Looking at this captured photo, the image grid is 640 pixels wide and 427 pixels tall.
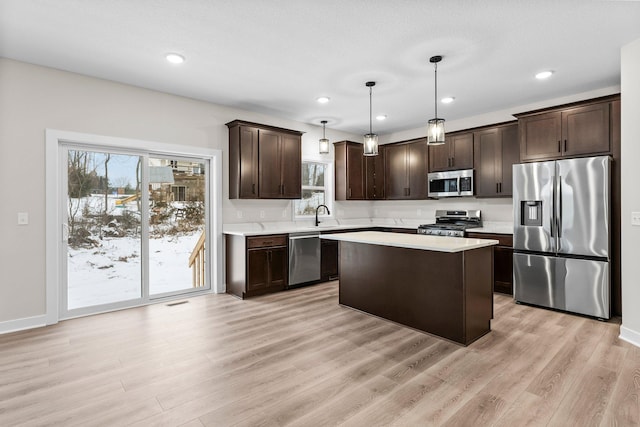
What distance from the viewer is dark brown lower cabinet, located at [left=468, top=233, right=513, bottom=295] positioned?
14.8 feet

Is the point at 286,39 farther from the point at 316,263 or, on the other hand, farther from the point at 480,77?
the point at 316,263

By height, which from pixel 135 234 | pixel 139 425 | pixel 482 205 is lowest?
pixel 139 425

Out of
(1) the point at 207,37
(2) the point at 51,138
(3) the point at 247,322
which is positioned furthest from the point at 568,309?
(2) the point at 51,138

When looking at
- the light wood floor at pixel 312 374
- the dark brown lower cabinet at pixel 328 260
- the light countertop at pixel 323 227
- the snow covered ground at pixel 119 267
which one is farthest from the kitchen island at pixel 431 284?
the snow covered ground at pixel 119 267

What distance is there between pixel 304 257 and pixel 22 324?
3.30m

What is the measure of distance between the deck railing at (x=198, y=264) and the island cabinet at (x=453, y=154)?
395 centimetres

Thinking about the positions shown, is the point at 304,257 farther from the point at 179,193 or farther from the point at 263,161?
the point at 179,193

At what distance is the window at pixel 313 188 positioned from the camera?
19.6ft

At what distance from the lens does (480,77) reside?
3801mm

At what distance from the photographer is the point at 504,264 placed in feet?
15.0

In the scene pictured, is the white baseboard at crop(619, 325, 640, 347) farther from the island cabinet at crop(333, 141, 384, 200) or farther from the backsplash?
the island cabinet at crop(333, 141, 384, 200)

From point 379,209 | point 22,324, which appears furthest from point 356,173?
point 22,324

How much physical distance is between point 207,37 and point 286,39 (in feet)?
2.24

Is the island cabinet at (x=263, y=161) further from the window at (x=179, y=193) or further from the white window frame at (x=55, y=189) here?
the white window frame at (x=55, y=189)
